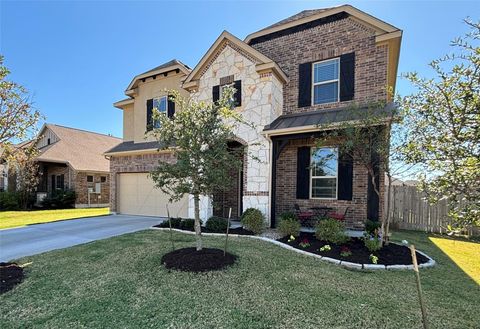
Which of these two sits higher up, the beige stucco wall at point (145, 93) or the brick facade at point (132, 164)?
the beige stucco wall at point (145, 93)

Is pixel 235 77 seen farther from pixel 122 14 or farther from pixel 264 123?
pixel 122 14

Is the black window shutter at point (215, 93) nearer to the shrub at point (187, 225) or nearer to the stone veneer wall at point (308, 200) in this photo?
the stone veneer wall at point (308, 200)

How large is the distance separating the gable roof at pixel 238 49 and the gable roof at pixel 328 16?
1.80 meters

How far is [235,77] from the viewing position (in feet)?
33.7

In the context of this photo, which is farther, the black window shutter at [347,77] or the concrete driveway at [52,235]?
the black window shutter at [347,77]

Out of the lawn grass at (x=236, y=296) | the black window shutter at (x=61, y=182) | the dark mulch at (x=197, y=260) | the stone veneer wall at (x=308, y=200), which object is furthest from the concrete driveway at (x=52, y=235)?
the black window shutter at (x=61, y=182)

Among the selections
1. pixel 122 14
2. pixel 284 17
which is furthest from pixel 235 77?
pixel 122 14

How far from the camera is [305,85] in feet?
33.2

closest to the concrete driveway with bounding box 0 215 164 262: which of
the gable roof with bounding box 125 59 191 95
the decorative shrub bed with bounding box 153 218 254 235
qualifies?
the decorative shrub bed with bounding box 153 218 254 235

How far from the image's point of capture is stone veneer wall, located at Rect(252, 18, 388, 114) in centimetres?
895

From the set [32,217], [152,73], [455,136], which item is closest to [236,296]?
[455,136]

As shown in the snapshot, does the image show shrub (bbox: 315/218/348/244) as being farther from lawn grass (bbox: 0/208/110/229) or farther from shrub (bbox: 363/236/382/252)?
lawn grass (bbox: 0/208/110/229)

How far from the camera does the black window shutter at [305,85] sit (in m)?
10.1

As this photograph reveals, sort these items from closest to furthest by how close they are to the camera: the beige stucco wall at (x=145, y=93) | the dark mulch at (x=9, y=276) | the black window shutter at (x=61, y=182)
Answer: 1. the dark mulch at (x=9, y=276)
2. the beige stucco wall at (x=145, y=93)
3. the black window shutter at (x=61, y=182)
